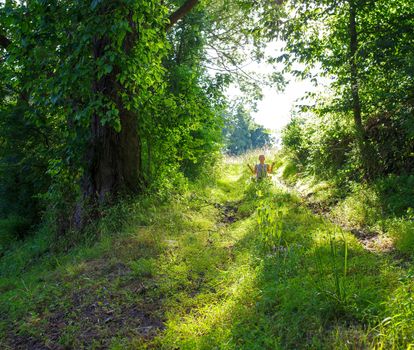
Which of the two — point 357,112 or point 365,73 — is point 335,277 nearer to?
point 365,73

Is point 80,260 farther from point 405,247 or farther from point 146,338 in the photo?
point 405,247

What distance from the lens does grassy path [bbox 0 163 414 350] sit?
10.6 feet

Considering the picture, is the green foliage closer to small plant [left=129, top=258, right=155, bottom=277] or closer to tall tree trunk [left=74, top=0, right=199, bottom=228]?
tall tree trunk [left=74, top=0, right=199, bottom=228]

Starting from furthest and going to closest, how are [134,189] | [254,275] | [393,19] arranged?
[134,189] → [393,19] → [254,275]

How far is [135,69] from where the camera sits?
261 inches

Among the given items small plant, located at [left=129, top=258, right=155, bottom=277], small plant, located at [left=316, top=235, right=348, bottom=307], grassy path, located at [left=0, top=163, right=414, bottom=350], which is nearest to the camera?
grassy path, located at [left=0, top=163, right=414, bottom=350]

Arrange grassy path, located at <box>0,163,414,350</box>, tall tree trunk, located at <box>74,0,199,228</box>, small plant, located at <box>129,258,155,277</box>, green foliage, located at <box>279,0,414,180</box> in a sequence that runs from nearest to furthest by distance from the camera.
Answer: grassy path, located at <box>0,163,414,350</box>, small plant, located at <box>129,258,155,277</box>, green foliage, located at <box>279,0,414,180</box>, tall tree trunk, located at <box>74,0,199,228</box>

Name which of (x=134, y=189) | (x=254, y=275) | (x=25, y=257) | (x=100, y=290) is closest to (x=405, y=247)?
(x=254, y=275)

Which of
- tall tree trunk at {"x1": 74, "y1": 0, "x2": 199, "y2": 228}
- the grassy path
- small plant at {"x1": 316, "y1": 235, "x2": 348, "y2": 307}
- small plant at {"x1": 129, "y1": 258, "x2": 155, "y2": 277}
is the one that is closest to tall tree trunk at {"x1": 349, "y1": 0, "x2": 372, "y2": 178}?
the grassy path

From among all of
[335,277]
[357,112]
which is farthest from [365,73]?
[335,277]

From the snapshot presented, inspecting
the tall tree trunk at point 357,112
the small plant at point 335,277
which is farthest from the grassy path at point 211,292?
the tall tree trunk at point 357,112

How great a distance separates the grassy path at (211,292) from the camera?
3.24 m

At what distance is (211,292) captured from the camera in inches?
182

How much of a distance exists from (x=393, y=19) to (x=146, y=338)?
273 inches
